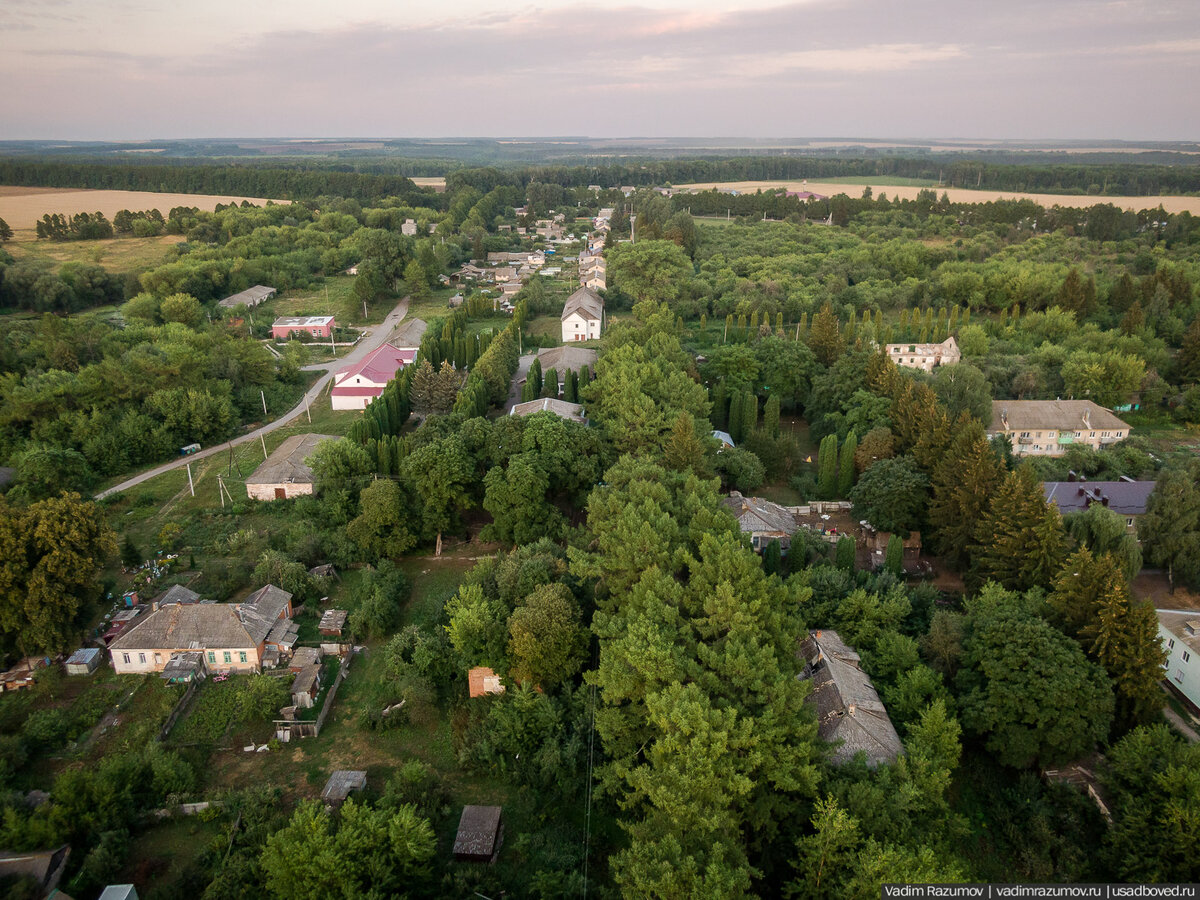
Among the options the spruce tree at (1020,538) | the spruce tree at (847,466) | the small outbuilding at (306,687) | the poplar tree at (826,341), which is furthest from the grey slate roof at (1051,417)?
the small outbuilding at (306,687)

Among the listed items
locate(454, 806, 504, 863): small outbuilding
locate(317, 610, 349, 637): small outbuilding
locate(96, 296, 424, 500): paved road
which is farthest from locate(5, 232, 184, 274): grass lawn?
locate(454, 806, 504, 863): small outbuilding

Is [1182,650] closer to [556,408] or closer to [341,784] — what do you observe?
[341,784]

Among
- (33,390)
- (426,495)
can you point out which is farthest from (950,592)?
(33,390)

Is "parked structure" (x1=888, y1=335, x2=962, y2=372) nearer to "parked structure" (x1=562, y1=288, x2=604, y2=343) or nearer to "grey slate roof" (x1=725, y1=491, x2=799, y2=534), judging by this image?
"parked structure" (x1=562, y1=288, x2=604, y2=343)

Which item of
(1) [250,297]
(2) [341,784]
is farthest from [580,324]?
(2) [341,784]

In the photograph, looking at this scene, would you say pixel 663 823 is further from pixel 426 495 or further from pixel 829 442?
pixel 829 442

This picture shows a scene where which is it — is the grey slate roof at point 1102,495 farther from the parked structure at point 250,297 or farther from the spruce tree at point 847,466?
the parked structure at point 250,297
